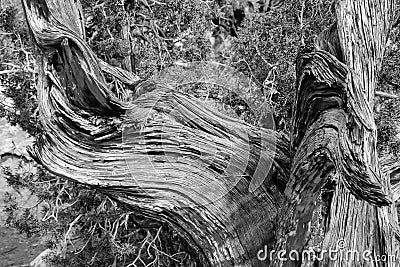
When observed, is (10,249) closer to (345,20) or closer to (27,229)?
(27,229)

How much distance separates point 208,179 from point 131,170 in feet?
0.94

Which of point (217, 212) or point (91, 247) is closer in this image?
point (217, 212)

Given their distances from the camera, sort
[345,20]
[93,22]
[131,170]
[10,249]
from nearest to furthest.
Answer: [345,20], [131,170], [93,22], [10,249]

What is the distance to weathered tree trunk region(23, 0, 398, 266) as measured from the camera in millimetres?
2020

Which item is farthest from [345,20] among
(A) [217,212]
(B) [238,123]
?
(A) [217,212]

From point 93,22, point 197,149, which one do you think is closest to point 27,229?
point 93,22

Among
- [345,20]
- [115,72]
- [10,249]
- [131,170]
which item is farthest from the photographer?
[10,249]

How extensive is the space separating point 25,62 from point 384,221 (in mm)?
2742

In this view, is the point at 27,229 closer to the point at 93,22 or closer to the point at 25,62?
the point at 25,62

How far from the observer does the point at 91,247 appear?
3.93m

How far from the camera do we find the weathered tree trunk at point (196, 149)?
6.63 feet

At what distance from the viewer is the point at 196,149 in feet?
6.97

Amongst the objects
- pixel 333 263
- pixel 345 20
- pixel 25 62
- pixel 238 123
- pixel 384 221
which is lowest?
pixel 333 263

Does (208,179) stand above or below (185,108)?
below
